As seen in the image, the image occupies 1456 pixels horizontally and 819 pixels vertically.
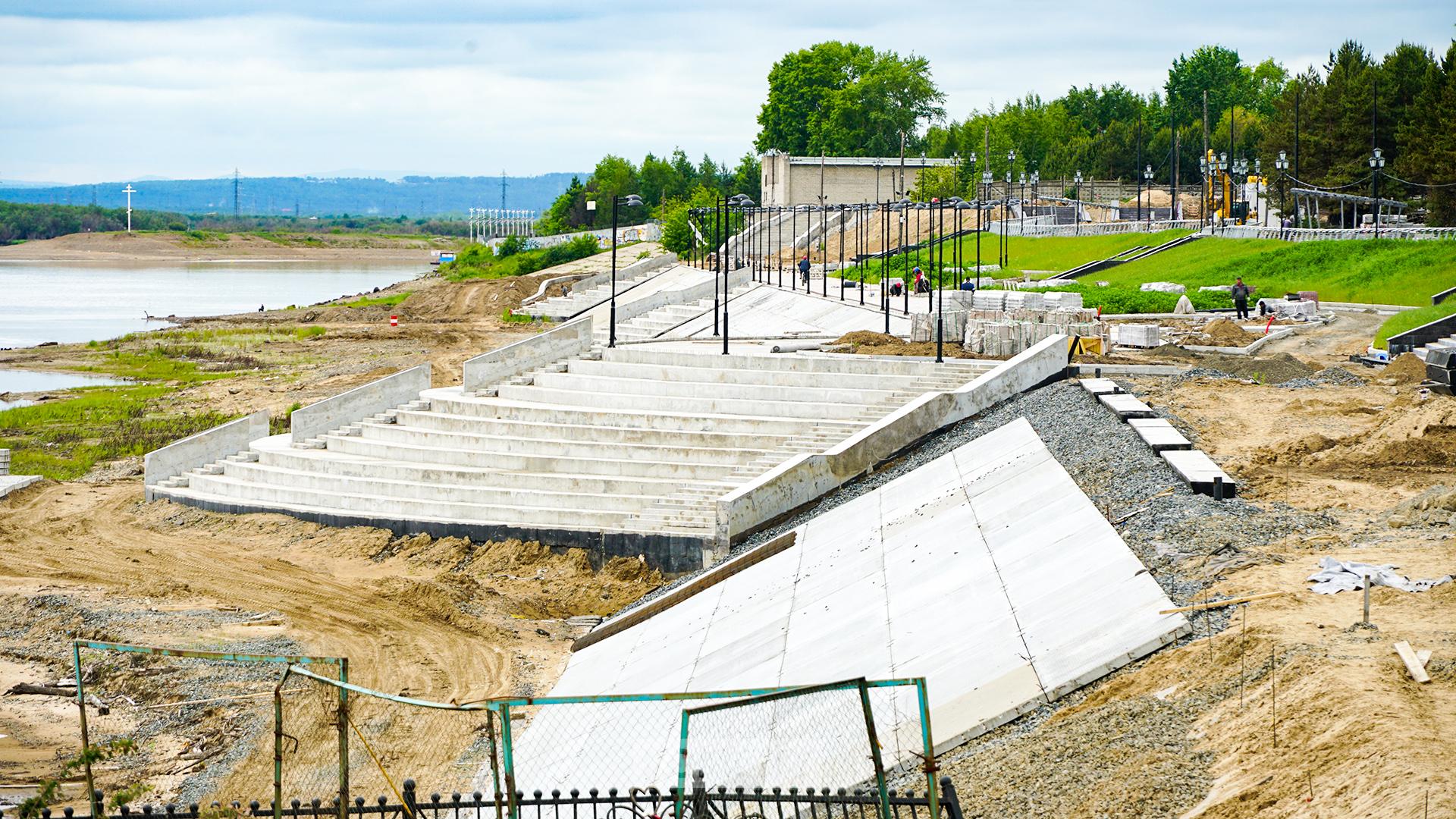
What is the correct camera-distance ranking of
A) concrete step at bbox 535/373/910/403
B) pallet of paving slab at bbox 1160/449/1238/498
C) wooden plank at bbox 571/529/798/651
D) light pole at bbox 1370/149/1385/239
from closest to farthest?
pallet of paving slab at bbox 1160/449/1238/498
wooden plank at bbox 571/529/798/651
concrete step at bbox 535/373/910/403
light pole at bbox 1370/149/1385/239

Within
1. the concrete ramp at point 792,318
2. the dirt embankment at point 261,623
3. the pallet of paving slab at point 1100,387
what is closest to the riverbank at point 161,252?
the concrete ramp at point 792,318

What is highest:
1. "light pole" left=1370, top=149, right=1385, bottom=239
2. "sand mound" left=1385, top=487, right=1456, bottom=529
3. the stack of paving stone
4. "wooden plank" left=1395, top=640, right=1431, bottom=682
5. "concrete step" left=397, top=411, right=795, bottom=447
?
"light pole" left=1370, top=149, right=1385, bottom=239

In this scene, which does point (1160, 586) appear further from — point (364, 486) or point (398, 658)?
point (364, 486)

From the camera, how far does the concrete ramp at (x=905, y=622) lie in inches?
492

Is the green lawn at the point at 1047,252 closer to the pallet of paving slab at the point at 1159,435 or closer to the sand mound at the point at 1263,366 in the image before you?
the sand mound at the point at 1263,366

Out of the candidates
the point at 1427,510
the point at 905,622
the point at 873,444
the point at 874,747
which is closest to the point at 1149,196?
the point at 873,444

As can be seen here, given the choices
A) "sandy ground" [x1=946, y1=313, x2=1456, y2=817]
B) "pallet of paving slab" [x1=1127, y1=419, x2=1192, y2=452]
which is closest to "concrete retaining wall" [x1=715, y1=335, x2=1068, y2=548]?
"pallet of paving slab" [x1=1127, y1=419, x2=1192, y2=452]

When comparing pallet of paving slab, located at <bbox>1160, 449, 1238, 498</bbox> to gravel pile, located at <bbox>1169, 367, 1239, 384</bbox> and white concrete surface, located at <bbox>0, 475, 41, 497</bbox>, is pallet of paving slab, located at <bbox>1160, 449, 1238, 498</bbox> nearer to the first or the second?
gravel pile, located at <bbox>1169, 367, 1239, 384</bbox>

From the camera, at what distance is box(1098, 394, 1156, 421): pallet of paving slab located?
21922mm

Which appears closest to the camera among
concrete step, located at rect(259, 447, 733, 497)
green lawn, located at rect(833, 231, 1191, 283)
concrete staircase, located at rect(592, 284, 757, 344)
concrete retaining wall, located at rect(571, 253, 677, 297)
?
concrete step, located at rect(259, 447, 733, 497)

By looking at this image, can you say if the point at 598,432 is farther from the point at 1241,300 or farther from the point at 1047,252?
the point at 1047,252

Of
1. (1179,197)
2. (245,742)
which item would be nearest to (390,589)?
(245,742)

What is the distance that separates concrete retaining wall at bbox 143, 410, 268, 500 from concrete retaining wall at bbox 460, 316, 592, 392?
456cm

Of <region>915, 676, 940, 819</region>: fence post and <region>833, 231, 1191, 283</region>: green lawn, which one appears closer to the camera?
<region>915, 676, 940, 819</region>: fence post
